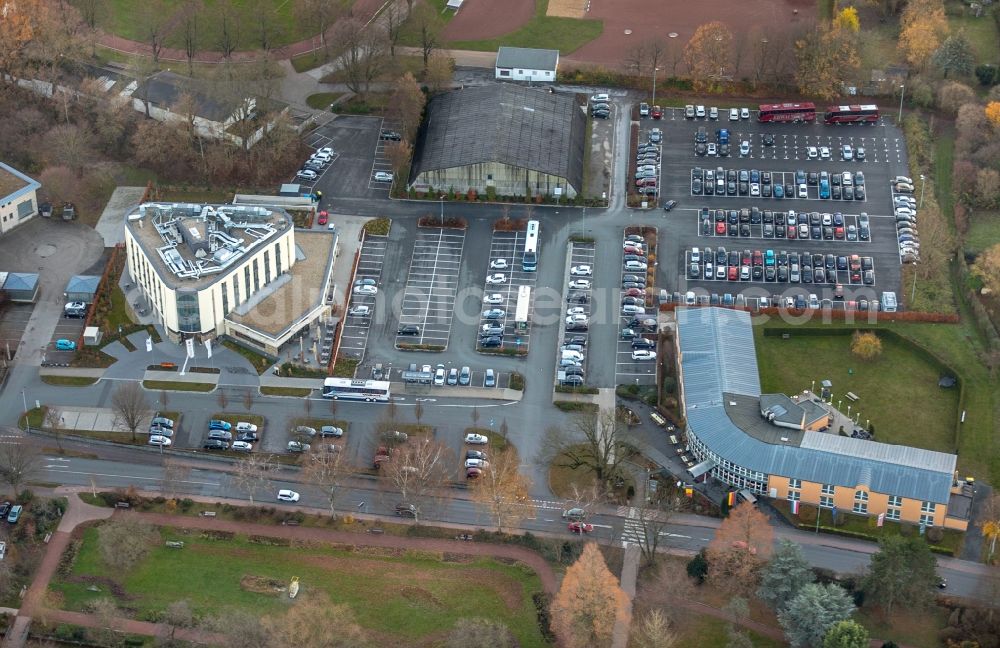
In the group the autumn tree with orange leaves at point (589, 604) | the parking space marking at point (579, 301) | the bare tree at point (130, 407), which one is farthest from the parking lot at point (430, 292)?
the autumn tree with orange leaves at point (589, 604)

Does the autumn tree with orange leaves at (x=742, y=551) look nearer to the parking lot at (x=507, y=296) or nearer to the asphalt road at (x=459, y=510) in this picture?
the asphalt road at (x=459, y=510)

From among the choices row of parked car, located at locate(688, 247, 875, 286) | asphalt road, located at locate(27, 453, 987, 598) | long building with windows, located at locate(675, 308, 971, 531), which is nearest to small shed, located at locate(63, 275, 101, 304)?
asphalt road, located at locate(27, 453, 987, 598)

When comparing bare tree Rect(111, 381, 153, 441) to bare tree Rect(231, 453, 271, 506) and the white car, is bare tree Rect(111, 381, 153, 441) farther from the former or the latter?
the white car

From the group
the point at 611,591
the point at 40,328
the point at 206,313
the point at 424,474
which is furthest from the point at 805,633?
the point at 40,328

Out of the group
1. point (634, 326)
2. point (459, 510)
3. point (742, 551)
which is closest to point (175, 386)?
point (459, 510)

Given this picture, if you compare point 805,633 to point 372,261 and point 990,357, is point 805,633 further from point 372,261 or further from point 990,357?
point 372,261

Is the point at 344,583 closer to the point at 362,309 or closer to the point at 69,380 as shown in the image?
the point at 362,309
